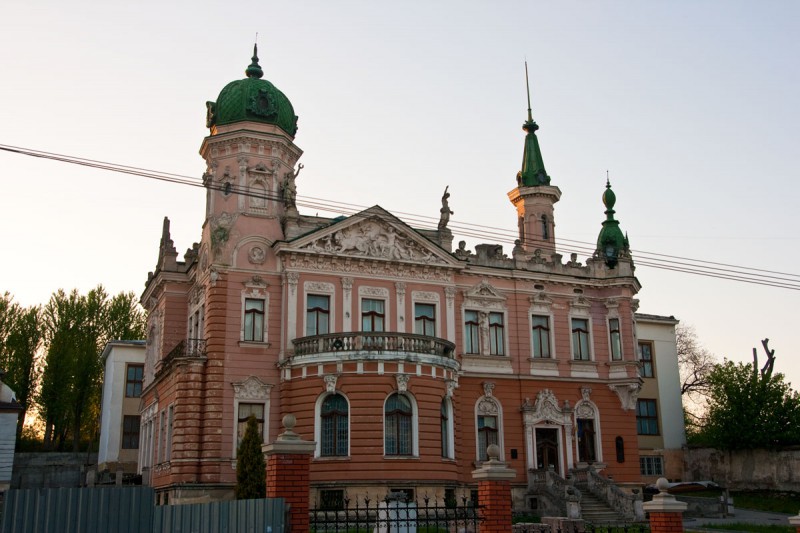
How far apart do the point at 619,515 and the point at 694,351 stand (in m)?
36.2

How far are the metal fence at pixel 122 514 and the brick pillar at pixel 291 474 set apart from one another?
0.29 meters

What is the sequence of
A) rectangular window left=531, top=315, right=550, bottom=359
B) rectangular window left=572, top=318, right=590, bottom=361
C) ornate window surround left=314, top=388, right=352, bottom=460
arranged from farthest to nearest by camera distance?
rectangular window left=572, top=318, right=590, bottom=361 < rectangular window left=531, top=315, right=550, bottom=359 < ornate window surround left=314, top=388, right=352, bottom=460

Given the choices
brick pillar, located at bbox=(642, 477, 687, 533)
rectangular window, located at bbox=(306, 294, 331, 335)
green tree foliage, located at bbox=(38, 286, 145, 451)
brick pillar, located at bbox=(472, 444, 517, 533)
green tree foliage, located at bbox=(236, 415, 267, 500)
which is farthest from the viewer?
green tree foliage, located at bbox=(38, 286, 145, 451)

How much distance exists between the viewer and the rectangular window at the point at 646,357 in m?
51.7

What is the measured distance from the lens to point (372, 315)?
36594 millimetres

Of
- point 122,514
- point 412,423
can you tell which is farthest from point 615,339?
point 122,514

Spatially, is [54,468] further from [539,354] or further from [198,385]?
[539,354]

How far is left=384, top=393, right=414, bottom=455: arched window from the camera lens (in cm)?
3281

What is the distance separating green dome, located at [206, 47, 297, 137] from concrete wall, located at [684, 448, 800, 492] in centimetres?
2860

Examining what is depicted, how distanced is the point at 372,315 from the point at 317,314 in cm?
A: 255

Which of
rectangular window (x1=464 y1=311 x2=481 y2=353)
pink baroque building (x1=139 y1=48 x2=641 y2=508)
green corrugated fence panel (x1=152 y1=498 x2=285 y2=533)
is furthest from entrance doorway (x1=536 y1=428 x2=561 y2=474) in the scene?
green corrugated fence panel (x1=152 y1=498 x2=285 y2=533)

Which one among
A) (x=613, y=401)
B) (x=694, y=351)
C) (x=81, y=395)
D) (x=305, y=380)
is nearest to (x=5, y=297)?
(x=81, y=395)

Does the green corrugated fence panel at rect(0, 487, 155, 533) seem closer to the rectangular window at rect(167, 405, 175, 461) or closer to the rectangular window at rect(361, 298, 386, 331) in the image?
the rectangular window at rect(167, 405, 175, 461)

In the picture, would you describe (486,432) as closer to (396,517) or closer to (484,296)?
(484,296)
